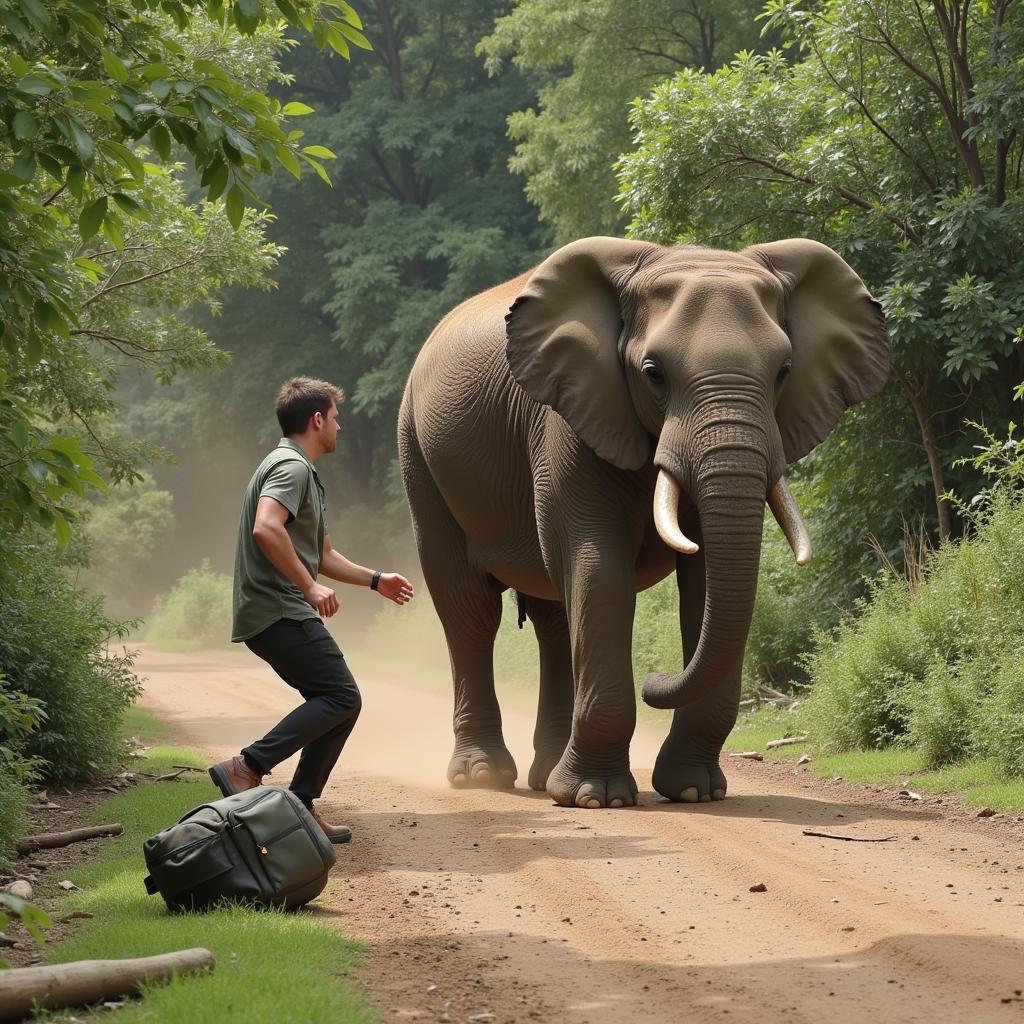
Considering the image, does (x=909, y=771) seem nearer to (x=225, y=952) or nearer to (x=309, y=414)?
(x=309, y=414)

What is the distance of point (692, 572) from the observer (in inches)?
399

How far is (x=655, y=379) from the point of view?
30.9ft

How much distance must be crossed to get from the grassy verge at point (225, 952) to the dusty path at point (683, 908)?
0.23m

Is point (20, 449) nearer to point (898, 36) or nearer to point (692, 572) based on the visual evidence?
point (692, 572)

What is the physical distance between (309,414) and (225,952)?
353 centimetres

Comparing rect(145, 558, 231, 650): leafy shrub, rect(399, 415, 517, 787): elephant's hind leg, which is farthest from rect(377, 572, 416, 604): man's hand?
rect(145, 558, 231, 650): leafy shrub

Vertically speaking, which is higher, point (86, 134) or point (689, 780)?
point (86, 134)

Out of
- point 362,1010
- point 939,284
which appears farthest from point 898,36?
point 362,1010

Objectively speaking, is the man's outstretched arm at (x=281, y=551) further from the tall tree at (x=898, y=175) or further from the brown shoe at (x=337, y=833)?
the tall tree at (x=898, y=175)

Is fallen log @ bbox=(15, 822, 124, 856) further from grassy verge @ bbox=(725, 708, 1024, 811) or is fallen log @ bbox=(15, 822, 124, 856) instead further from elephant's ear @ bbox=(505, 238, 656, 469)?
grassy verge @ bbox=(725, 708, 1024, 811)

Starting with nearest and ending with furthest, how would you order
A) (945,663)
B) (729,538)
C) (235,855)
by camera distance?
(235,855)
(729,538)
(945,663)

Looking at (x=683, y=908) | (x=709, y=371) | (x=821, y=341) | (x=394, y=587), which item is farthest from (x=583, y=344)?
(x=683, y=908)

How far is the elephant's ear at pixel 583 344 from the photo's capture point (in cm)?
973

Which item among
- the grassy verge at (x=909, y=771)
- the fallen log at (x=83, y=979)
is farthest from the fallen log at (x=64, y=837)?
the grassy verge at (x=909, y=771)
